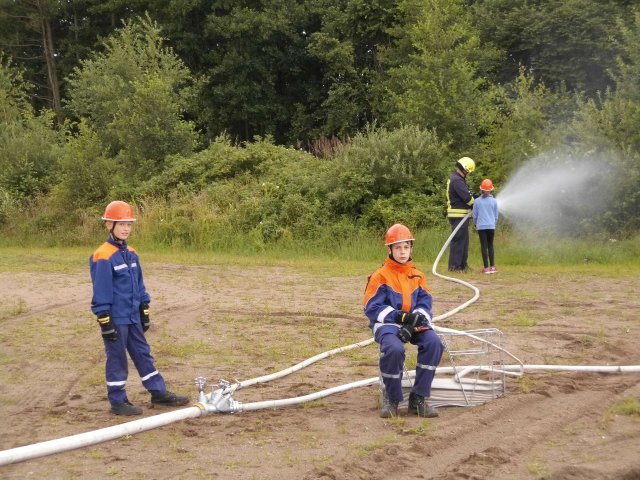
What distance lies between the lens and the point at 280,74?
42656 mm

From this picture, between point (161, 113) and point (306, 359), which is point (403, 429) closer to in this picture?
point (306, 359)

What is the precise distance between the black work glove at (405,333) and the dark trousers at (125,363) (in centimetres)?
227

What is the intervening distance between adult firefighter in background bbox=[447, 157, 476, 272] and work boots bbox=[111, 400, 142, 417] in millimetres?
9482

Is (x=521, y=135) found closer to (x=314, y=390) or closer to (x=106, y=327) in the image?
(x=314, y=390)

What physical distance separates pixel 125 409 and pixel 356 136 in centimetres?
1543

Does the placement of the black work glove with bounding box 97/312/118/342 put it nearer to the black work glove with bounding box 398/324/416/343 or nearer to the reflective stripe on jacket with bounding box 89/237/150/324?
the reflective stripe on jacket with bounding box 89/237/150/324

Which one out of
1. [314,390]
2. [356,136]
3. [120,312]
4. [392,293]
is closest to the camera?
[392,293]

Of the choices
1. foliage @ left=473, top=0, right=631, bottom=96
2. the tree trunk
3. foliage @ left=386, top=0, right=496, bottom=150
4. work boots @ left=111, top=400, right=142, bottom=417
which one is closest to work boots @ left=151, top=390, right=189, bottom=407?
work boots @ left=111, top=400, right=142, bottom=417

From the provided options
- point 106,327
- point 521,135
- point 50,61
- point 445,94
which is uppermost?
point 50,61

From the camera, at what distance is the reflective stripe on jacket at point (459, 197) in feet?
51.4

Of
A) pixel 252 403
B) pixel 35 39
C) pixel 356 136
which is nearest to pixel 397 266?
pixel 252 403

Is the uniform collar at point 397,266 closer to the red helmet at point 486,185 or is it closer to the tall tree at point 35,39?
the red helmet at point 486,185

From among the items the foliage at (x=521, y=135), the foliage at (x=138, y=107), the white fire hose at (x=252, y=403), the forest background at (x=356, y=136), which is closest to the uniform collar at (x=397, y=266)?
the white fire hose at (x=252, y=403)

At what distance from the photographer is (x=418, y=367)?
709 cm
